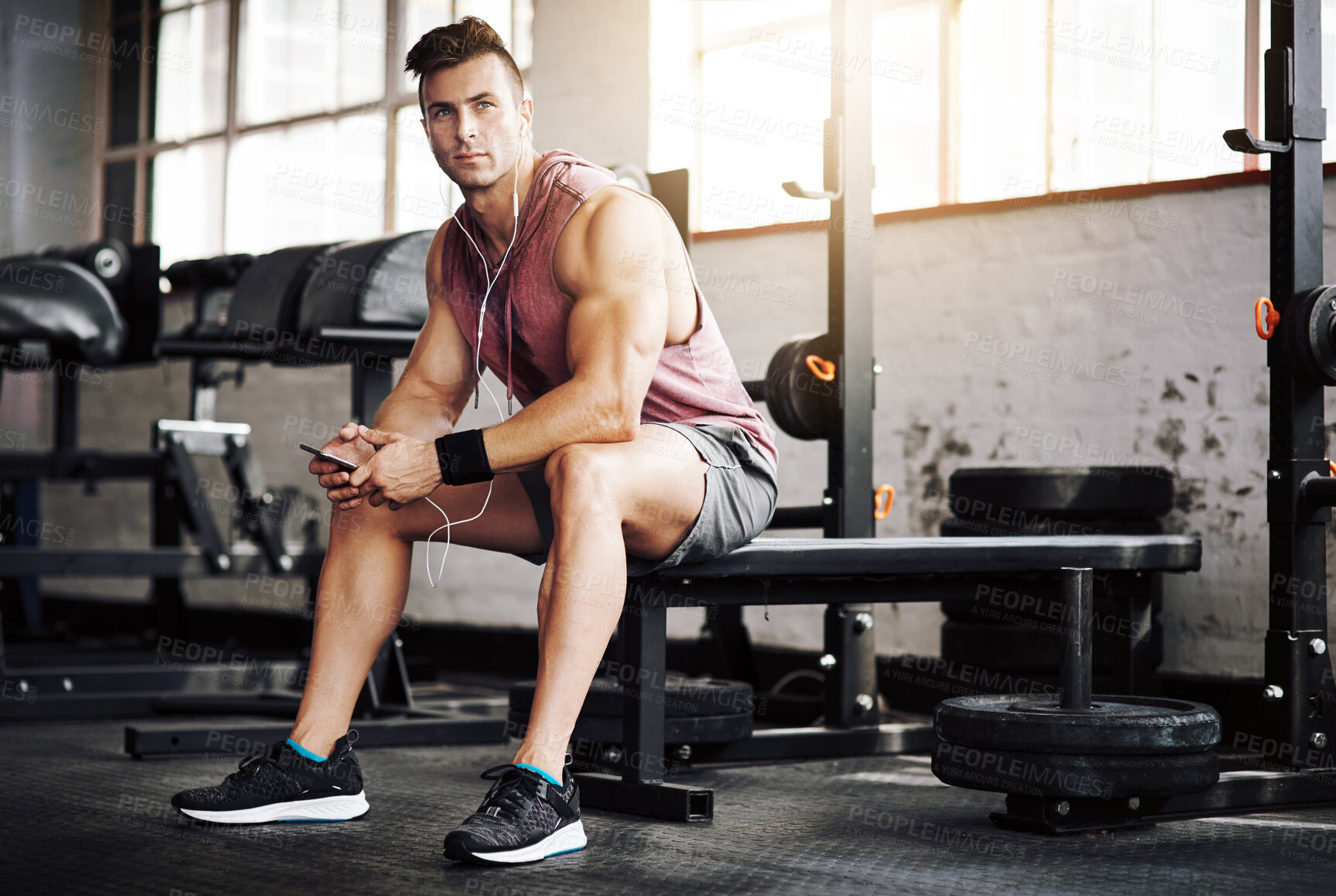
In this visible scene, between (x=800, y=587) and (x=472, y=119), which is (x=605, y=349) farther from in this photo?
(x=800, y=587)

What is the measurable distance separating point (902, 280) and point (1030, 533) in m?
0.95

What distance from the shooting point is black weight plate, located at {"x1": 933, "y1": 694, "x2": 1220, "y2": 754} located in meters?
2.07

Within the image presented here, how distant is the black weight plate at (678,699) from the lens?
2.67 metres

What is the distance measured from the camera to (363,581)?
7.27 ft

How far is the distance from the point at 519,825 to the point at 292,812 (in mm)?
452

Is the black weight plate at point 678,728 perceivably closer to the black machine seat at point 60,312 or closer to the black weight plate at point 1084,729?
the black weight plate at point 1084,729

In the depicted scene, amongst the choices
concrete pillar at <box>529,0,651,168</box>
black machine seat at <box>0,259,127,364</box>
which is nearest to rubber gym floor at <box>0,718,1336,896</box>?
black machine seat at <box>0,259,127,364</box>

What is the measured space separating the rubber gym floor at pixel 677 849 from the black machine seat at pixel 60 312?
187cm

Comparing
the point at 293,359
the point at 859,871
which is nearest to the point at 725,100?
the point at 293,359

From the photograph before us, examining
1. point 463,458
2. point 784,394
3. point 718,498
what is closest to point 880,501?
point 784,394

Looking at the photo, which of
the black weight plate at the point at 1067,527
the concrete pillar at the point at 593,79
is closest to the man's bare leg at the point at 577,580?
the black weight plate at the point at 1067,527

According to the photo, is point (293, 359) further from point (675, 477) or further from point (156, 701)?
point (675, 477)

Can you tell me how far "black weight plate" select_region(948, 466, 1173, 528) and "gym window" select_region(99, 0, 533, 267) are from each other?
8.30 feet

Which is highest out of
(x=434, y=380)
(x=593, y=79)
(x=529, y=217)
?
(x=593, y=79)
